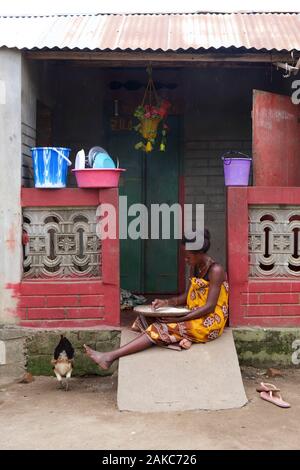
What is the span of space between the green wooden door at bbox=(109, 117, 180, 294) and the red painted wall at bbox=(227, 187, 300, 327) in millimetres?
2444

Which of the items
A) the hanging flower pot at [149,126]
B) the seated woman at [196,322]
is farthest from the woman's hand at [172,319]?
the hanging flower pot at [149,126]

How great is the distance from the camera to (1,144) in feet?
18.5

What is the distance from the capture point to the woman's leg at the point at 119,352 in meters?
5.15

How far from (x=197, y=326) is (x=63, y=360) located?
1.23 metres

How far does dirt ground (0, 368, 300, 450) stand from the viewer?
4020 millimetres

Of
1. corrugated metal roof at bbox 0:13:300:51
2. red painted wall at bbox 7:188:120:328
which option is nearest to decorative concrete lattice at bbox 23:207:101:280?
red painted wall at bbox 7:188:120:328

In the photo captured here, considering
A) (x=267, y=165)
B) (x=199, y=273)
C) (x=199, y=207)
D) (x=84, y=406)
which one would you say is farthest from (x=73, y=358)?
(x=199, y=207)

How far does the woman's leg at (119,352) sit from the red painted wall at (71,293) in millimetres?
545

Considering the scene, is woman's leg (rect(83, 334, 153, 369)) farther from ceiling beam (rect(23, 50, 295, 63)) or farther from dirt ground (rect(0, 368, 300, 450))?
ceiling beam (rect(23, 50, 295, 63))

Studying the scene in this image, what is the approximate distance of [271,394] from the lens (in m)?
4.96

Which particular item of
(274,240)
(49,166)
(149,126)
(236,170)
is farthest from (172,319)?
(149,126)

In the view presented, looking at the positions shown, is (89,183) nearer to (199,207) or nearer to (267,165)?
(267,165)

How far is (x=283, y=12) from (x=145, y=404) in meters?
5.24

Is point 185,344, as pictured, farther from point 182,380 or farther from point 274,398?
point 274,398
